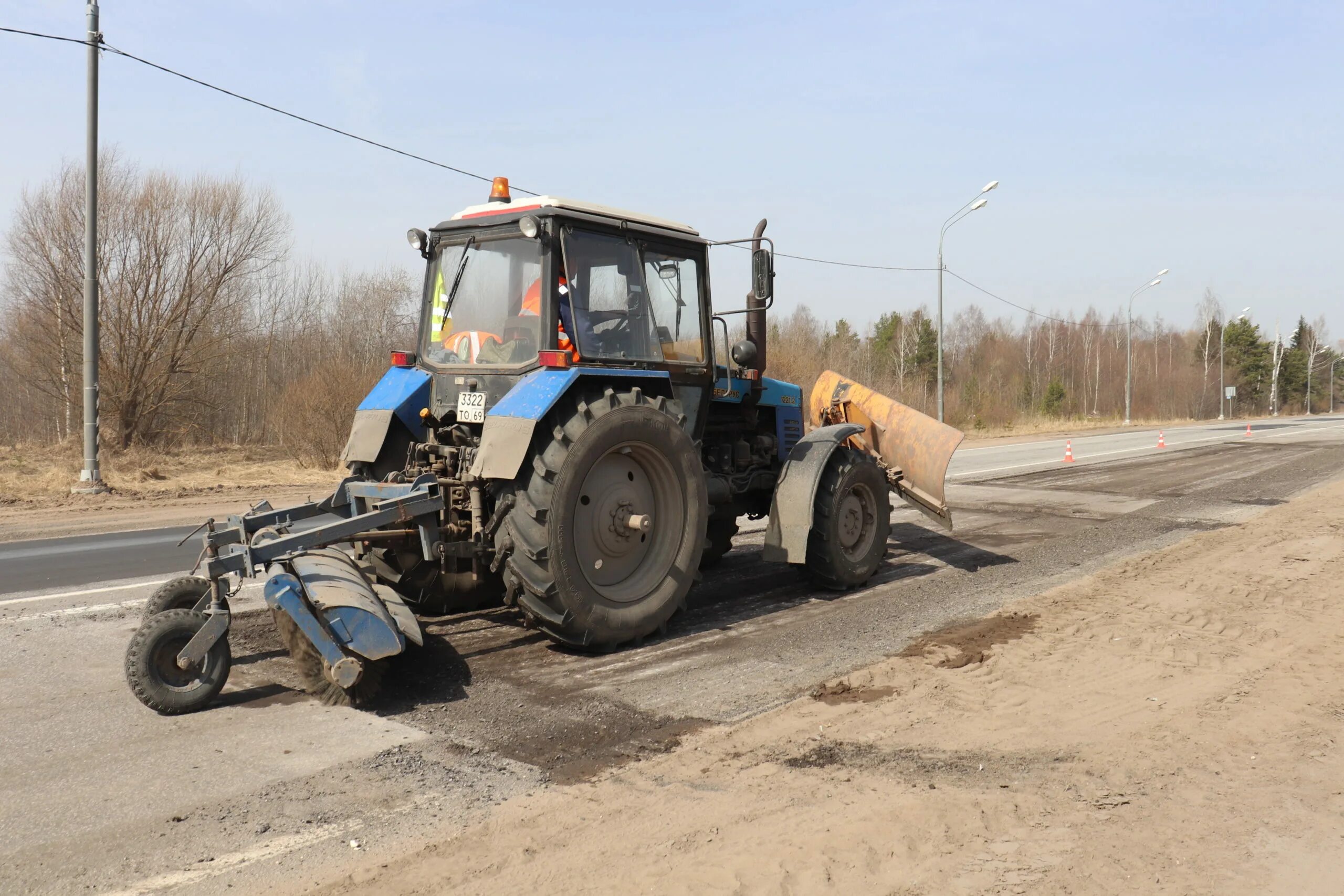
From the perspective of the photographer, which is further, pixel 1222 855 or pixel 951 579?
pixel 951 579

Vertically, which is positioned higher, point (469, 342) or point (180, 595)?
point (469, 342)

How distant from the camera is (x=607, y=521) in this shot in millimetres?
5789

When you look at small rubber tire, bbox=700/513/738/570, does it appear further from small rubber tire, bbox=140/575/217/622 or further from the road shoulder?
small rubber tire, bbox=140/575/217/622

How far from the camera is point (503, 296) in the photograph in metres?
6.22

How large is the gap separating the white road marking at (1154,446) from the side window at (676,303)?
12127mm

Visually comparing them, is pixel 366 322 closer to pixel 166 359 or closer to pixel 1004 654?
pixel 166 359

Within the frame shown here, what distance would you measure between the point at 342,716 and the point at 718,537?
412 centimetres

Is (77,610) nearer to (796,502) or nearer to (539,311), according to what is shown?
(539,311)

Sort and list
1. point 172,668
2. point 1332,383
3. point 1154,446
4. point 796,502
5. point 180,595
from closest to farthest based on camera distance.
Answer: point 172,668
point 180,595
point 796,502
point 1154,446
point 1332,383

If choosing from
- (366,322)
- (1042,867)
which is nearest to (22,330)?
(366,322)

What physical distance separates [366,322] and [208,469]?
12.5 m

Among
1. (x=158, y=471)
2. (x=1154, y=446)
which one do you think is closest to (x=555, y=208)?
(x=158, y=471)

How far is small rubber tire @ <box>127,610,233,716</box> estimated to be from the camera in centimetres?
447

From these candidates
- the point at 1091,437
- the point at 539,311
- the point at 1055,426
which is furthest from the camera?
the point at 1055,426
